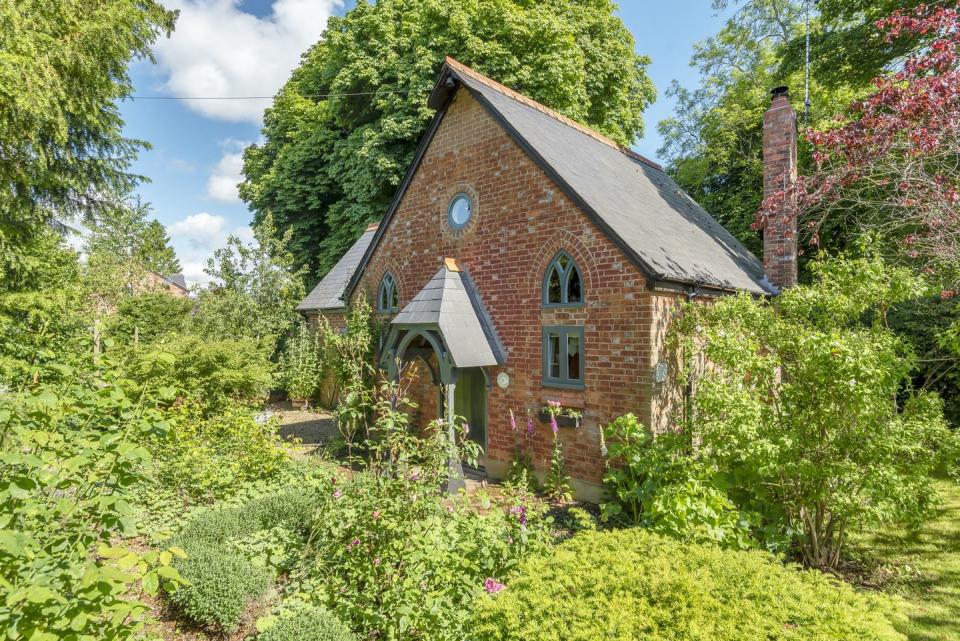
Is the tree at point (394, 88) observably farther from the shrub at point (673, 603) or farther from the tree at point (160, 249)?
the tree at point (160, 249)

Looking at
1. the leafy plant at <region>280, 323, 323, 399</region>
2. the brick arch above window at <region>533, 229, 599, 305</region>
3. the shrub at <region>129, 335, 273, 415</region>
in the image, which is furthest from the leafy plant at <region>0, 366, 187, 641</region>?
the leafy plant at <region>280, 323, 323, 399</region>

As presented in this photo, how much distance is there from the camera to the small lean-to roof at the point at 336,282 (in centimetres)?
1744

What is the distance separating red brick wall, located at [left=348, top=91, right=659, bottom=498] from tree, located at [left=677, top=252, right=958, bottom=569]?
157 cm

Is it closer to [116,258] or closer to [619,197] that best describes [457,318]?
[619,197]

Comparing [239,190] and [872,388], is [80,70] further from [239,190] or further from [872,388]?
[239,190]

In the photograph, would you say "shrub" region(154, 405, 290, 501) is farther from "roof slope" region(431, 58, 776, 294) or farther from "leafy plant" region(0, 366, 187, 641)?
"roof slope" region(431, 58, 776, 294)

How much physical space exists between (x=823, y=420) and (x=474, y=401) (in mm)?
6317

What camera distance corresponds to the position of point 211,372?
12.2 m

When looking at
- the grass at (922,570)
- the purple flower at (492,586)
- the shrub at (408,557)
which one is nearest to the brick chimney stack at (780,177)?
the grass at (922,570)

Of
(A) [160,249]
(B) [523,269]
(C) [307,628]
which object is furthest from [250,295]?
(A) [160,249]

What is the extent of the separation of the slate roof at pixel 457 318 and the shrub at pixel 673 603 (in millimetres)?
5225

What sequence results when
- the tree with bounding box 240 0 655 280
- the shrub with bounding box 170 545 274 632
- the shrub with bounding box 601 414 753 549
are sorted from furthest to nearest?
the tree with bounding box 240 0 655 280 < the shrub with bounding box 601 414 753 549 < the shrub with bounding box 170 545 274 632

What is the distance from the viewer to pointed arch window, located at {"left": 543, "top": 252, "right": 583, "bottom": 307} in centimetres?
831

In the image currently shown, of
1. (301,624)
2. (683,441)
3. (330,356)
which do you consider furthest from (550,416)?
(330,356)
